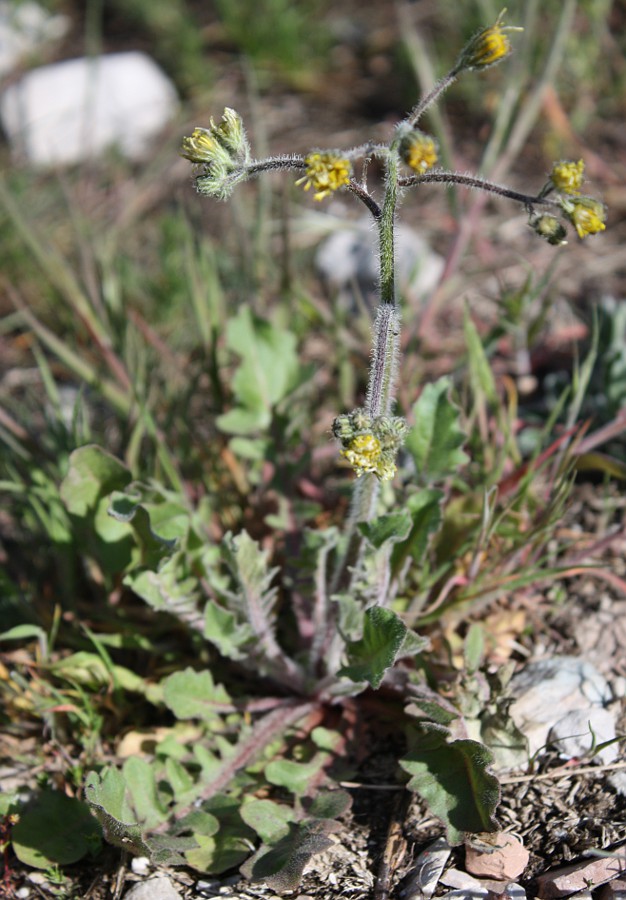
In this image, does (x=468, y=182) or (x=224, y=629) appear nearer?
(x=468, y=182)

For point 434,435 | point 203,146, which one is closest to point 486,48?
point 203,146

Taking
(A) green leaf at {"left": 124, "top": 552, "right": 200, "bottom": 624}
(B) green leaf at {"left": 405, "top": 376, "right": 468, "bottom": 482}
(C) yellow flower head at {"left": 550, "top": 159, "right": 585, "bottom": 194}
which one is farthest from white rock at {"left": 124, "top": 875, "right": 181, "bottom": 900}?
(C) yellow flower head at {"left": 550, "top": 159, "right": 585, "bottom": 194}

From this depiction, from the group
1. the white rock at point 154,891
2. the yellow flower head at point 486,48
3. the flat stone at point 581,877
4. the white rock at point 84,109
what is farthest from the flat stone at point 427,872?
the white rock at point 84,109

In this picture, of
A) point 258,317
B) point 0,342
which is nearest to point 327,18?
point 0,342

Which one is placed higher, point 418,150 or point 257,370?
point 418,150

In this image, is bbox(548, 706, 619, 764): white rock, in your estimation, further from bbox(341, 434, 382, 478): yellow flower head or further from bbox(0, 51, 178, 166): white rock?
bbox(0, 51, 178, 166): white rock

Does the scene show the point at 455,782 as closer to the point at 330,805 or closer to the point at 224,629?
the point at 330,805

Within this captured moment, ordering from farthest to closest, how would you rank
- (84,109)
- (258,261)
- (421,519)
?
(84,109)
(258,261)
(421,519)
